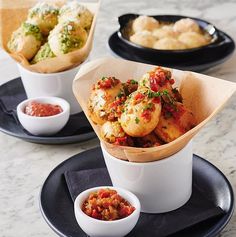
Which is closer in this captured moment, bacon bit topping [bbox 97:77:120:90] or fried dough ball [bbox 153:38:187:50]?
bacon bit topping [bbox 97:77:120:90]

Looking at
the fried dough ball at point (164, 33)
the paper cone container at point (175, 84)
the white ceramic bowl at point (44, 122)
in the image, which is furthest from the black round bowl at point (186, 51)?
the paper cone container at point (175, 84)

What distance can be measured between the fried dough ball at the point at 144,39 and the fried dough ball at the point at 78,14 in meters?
0.35

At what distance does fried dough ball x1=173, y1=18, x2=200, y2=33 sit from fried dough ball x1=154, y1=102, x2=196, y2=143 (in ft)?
3.58

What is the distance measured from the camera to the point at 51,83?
2.18m

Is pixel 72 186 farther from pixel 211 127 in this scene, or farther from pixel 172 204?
pixel 211 127

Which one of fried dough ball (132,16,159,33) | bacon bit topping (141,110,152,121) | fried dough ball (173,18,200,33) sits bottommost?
fried dough ball (173,18,200,33)

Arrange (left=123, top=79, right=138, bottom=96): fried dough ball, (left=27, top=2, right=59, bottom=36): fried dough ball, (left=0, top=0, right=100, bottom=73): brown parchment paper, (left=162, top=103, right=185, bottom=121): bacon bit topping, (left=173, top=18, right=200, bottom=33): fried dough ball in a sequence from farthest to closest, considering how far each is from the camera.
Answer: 1. (left=173, top=18, right=200, bottom=33): fried dough ball
2. (left=27, top=2, right=59, bottom=36): fried dough ball
3. (left=0, top=0, right=100, bottom=73): brown parchment paper
4. (left=123, top=79, right=138, bottom=96): fried dough ball
5. (left=162, top=103, right=185, bottom=121): bacon bit topping

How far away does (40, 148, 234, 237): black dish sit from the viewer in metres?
1.55

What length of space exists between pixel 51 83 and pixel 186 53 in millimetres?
559

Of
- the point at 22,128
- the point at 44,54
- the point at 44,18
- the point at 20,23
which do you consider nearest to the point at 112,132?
the point at 22,128

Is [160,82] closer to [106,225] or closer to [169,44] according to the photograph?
[106,225]

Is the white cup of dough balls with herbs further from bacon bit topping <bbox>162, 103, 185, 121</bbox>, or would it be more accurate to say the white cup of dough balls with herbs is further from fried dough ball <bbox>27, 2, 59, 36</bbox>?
bacon bit topping <bbox>162, 103, 185, 121</bbox>

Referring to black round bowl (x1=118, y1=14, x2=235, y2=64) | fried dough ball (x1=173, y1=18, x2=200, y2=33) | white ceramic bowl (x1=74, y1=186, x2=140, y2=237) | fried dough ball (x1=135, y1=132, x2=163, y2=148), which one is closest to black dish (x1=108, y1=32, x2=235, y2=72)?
black round bowl (x1=118, y1=14, x2=235, y2=64)

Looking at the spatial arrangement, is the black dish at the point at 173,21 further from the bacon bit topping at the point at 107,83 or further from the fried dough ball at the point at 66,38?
the bacon bit topping at the point at 107,83
